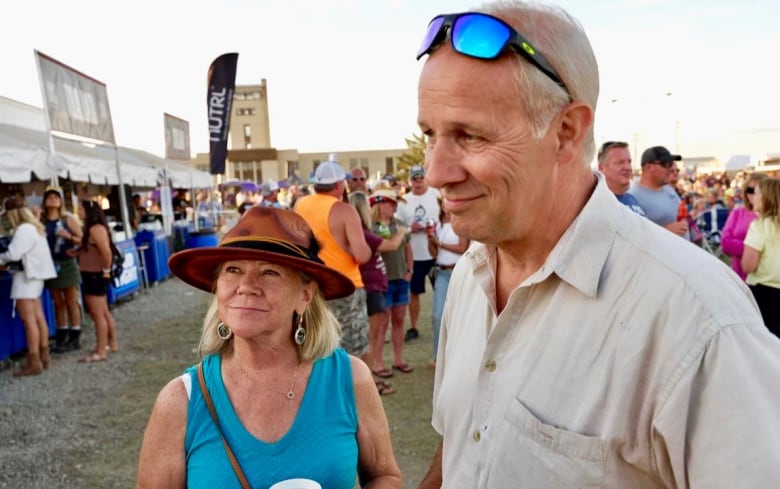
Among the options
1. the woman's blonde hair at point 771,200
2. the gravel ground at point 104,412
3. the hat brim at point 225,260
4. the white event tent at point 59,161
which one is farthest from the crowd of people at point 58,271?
the woman's blonde hair at point 771,200

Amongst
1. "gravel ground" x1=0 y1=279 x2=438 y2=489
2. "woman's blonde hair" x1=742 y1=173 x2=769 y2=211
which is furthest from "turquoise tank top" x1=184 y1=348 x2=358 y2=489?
"woman's blonde hair" x1=742 y1=173 x2=769 y2=211

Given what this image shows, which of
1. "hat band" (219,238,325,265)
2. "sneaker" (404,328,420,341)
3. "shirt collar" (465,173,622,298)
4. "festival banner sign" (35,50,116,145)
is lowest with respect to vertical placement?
"sneaker" (404,328,420,341)

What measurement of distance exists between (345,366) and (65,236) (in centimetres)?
628

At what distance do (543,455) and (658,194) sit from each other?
189 inches

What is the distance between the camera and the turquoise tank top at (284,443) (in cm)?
193

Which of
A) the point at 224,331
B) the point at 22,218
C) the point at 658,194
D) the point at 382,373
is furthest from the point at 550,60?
the point at 22,218

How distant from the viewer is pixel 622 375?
1.07 meters

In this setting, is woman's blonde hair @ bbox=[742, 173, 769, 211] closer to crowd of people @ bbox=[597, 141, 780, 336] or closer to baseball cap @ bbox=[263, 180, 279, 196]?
crowd of people @ bbox=[597, 141, 780, 336]

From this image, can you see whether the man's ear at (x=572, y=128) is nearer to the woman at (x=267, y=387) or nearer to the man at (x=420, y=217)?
the woman at (x=267, y=387)

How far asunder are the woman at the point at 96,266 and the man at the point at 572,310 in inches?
258

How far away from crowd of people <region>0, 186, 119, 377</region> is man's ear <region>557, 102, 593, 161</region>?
6.66 meters

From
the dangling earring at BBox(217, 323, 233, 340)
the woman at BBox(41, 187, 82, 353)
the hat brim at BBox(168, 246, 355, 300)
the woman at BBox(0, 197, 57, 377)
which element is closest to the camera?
the hat brim at BBox(168, 246, 355, 300)

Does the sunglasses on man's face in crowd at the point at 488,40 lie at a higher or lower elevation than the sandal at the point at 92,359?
higher

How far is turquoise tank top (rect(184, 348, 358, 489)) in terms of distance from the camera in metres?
1.93
